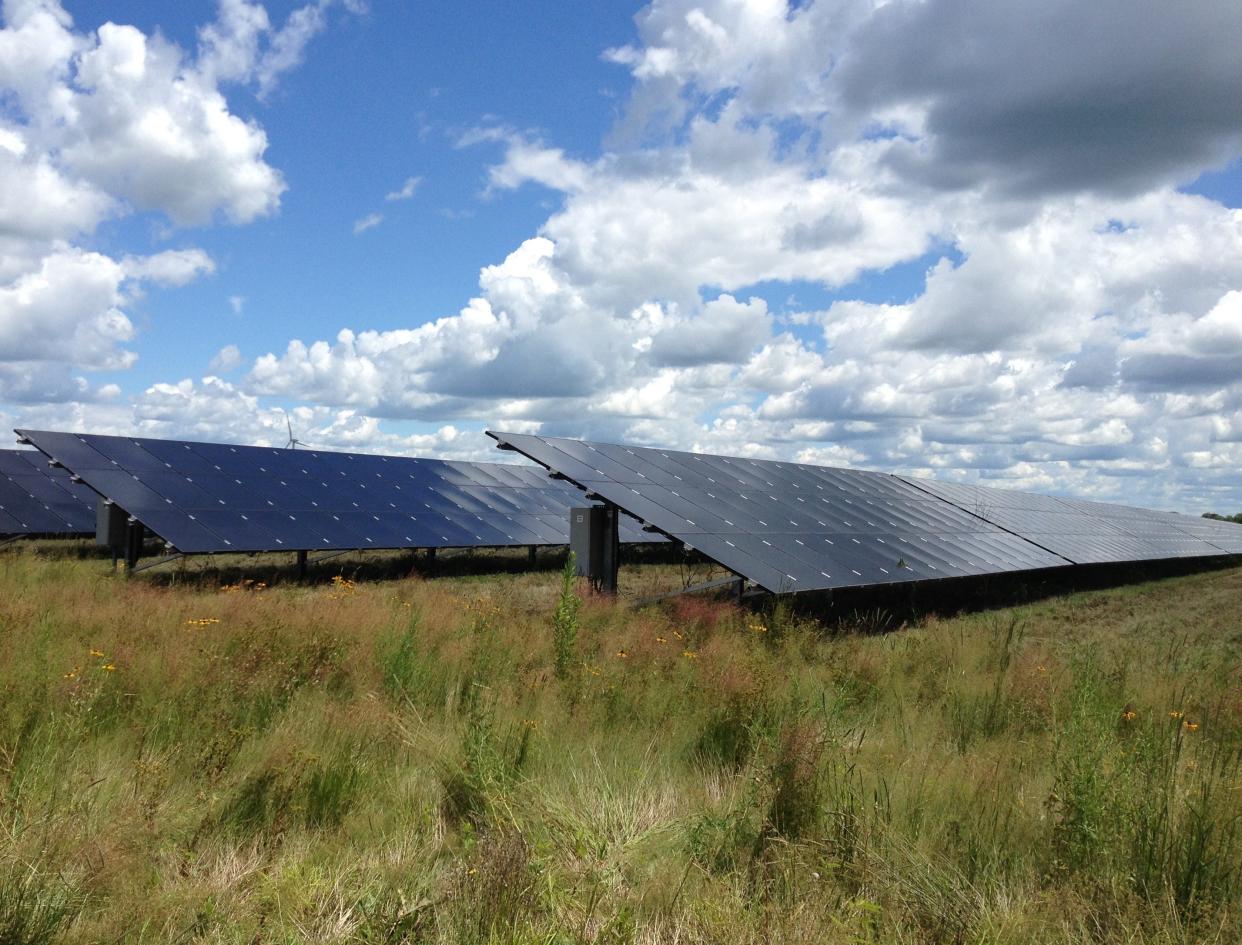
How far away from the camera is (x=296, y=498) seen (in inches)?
904

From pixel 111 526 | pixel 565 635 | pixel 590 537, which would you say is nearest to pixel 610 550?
pixel 590 537

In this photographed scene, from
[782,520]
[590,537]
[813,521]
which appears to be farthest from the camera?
[813,521]

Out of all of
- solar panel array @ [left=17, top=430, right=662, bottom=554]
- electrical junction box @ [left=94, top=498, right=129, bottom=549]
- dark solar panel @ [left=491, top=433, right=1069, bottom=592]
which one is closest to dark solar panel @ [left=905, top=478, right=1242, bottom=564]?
dark solar panel @ [left=491, top=433, right=1069, bottom=592]

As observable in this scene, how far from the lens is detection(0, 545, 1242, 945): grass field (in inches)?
155

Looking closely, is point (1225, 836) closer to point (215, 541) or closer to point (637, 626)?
point (637, 626)

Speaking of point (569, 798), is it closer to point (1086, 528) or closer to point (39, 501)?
point (39, 501)

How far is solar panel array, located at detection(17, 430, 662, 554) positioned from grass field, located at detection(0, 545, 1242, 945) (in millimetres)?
10661

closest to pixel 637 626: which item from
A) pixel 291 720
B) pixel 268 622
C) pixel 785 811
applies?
pixel 268 622

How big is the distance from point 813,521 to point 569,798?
15.8 m

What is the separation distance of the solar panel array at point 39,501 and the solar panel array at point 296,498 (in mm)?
5841

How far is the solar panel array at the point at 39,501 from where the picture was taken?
25.9 metres

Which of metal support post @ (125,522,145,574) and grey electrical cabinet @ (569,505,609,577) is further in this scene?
metal support post @ (125,522,145,574)

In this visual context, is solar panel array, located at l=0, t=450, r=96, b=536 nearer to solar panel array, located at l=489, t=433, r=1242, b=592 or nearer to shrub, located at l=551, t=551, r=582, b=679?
solar panel array, located at l=489, t=433, r=1242, b=592

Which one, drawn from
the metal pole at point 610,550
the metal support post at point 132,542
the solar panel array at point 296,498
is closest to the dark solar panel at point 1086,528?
the solar panel array at point 296,498
